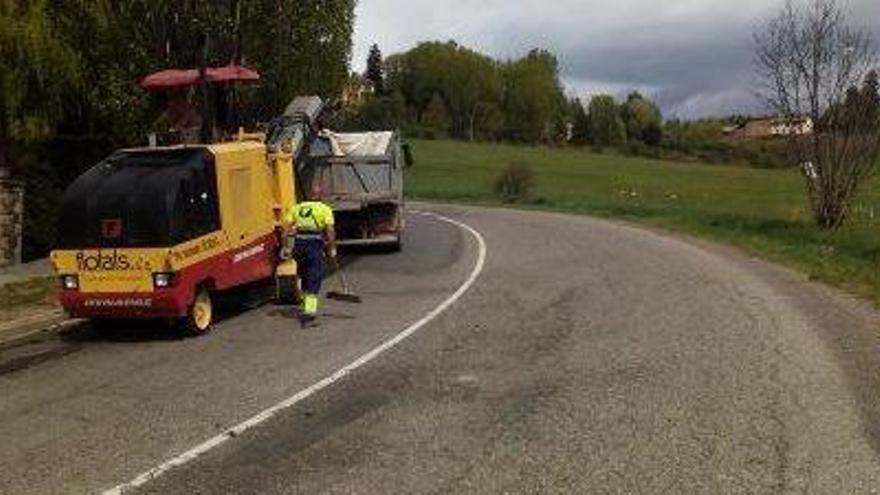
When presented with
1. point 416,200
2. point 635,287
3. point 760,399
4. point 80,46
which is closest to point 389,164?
point 80,46

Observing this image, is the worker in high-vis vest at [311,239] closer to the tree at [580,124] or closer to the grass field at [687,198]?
the grass field at [687,198]

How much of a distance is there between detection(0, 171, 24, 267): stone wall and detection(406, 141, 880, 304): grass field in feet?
44.2

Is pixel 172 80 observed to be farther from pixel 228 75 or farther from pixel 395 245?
pixel 395 245

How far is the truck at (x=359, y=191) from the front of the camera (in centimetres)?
2639

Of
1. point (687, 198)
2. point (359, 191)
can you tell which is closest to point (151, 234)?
point (359, 191)

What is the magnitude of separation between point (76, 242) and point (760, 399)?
28.5 ft

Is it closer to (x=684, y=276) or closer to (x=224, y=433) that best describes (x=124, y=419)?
(x=224, y=433)

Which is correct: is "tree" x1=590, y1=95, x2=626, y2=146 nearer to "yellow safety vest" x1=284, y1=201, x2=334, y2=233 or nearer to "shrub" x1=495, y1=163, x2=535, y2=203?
"shrub" x1=495, y1=163, x2=535, y2=203

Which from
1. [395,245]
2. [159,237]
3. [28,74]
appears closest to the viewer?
[159,237]

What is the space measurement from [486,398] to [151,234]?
6.04 meters

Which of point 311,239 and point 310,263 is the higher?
point 311,239

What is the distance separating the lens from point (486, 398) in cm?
1138

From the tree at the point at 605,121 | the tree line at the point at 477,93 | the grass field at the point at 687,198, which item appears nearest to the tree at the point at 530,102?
the tree line at the point at 477,93

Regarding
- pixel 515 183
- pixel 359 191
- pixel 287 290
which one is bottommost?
pixel 515 183
